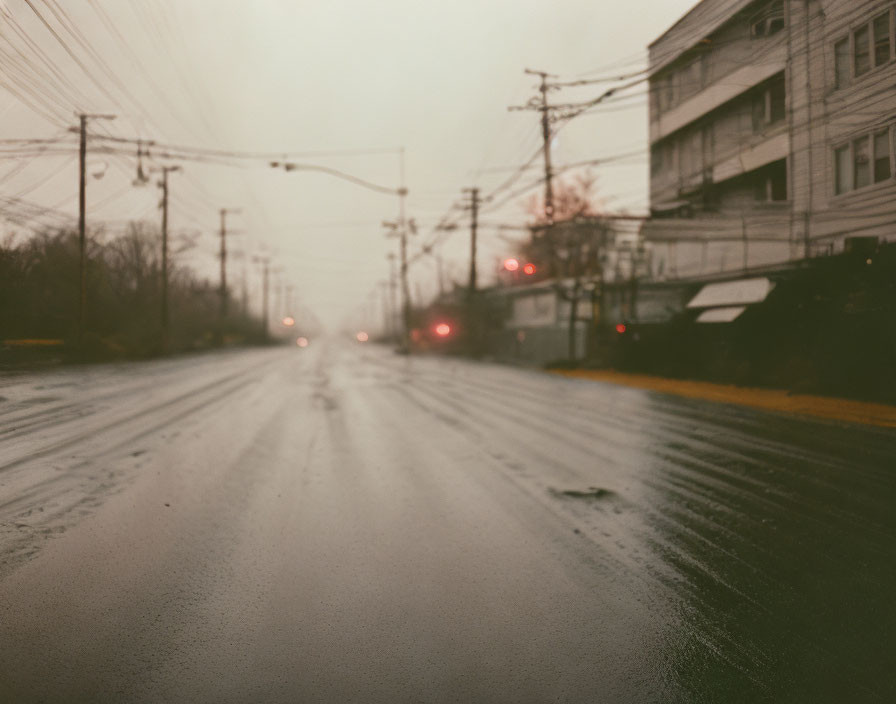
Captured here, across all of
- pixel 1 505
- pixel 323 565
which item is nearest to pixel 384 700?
pixel 323 565

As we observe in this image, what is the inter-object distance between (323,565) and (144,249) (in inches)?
174

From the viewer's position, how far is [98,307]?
16.7 feet

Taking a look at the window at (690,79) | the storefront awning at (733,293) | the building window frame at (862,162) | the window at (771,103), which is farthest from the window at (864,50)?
the window at (690,79)

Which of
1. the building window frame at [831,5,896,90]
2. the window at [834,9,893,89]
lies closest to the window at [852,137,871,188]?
the building window frame at [831,5,896,90]

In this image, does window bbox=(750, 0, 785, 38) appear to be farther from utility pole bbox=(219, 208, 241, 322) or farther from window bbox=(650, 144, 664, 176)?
utility pole bbox=(219, 208, 241, 322)

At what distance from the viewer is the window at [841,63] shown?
20406 mm

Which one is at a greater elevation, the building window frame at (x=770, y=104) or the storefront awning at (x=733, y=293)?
the building window frame at (x=770, y=104)

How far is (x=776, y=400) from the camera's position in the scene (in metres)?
19.9

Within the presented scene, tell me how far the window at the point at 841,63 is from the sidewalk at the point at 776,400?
8.86 meters

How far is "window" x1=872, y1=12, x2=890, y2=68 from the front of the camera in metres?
18.8

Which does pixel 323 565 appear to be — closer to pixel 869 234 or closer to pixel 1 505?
pixel 1 505

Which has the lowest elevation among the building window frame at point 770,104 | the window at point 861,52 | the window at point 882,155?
the window at point 882,155

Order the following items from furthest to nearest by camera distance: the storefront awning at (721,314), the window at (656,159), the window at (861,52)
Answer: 1. the window at (656,159)
2. the storefront awning at (721,314)
3. the window at (861,52)

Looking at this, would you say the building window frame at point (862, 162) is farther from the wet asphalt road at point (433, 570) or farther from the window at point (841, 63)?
the wet asphalt road at point (433, 570)
